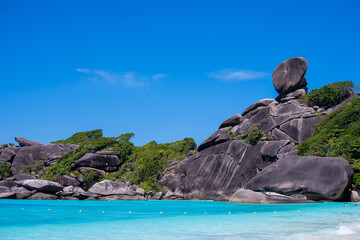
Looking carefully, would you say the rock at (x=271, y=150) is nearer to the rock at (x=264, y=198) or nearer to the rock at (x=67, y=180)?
the rock at (x=264, y=198)

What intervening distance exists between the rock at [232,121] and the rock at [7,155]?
33341 mm

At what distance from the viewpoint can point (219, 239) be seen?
8141 mm

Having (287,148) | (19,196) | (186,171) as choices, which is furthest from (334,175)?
(19,196)

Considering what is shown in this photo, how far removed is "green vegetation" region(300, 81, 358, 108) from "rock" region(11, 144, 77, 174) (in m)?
38.6

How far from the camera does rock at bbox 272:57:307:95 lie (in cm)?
4147

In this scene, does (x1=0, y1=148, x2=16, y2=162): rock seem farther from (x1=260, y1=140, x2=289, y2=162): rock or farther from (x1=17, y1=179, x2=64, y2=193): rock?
(x1=260, y1=140, x2=289, y2=162): rock

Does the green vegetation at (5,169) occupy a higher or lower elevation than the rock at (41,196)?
higher

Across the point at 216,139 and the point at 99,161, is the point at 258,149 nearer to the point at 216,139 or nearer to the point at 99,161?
the point at 216,139

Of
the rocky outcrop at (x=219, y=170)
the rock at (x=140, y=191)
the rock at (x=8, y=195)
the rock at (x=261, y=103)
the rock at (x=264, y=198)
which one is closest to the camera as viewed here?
the rock at (x=264, y=198)

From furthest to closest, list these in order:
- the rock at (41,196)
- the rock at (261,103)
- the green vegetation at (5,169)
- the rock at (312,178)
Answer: the green vegetation at (5,169)
the rock at (261,103)
the rock at (41,196)
the rock at (312,178)

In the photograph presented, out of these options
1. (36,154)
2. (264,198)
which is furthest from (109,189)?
(36,154)

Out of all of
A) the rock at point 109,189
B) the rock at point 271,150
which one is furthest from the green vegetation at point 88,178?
the rock at point 271,150

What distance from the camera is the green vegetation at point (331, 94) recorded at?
37.3m

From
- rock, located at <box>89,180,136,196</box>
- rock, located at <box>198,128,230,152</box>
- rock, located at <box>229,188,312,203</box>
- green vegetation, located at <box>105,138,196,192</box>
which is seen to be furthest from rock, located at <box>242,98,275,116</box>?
rock, located at <box>229,188,312,203</box>
